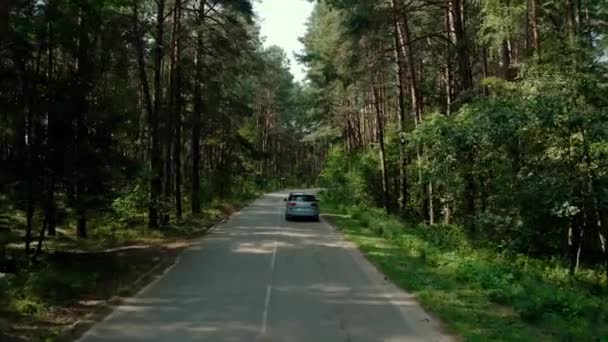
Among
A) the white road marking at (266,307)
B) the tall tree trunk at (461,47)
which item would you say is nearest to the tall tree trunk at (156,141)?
the tall tree trunk at (461,47)

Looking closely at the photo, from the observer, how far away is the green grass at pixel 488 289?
9.05 meters

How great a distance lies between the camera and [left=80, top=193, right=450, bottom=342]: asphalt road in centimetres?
873

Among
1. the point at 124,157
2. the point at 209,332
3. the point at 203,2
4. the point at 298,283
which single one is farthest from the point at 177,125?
the point at 209,332

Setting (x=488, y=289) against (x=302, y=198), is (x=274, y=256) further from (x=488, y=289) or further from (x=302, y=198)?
(x=302, y=198)

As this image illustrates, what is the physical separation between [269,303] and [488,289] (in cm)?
439

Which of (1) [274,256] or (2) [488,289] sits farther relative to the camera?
(1) [274,256]

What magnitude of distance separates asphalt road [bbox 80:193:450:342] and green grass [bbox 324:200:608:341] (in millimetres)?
535

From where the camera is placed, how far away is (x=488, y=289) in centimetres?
1192

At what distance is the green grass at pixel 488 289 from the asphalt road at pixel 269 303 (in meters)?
0.54

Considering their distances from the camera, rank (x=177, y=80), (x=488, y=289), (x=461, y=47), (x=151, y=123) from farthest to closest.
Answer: (x=177, y=80), (x=151, y=123), (x=461, y=47), (x=488, y=289)

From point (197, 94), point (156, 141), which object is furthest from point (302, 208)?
point (156, 141)

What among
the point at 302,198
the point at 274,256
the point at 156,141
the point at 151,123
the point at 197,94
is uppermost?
the point at 197,94

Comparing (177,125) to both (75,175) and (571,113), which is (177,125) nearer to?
(75,175)

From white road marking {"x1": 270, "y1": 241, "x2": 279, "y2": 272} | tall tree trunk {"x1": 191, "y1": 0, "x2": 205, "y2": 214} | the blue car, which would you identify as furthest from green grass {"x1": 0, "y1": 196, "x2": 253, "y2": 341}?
the blue car
